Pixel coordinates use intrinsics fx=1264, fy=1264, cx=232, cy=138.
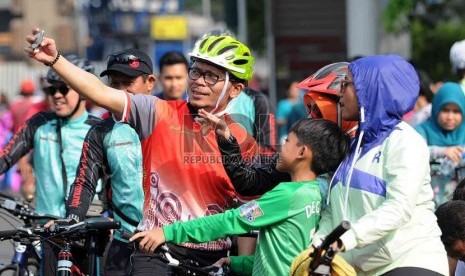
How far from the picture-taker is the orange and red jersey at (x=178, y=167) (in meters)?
6.53

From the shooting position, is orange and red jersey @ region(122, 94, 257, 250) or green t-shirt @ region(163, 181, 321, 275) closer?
green t-shirt @ region(163, 181, 321, 275)

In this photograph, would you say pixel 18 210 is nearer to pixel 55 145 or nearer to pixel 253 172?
pixel 55 145

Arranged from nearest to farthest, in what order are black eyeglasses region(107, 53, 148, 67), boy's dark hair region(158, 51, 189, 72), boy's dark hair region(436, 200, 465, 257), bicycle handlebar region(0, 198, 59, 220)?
boy's dark hair region(436, 200, 465, 257) < bicycle handlebar region(0, 198, 59, 220) < black eyeglasses region(107, 53, 148, 67) < boy's dark hair region(158, 51, 189, 72)

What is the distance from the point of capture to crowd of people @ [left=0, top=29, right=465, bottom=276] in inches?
227

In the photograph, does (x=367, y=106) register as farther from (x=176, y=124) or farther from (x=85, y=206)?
(x=85, y=206)

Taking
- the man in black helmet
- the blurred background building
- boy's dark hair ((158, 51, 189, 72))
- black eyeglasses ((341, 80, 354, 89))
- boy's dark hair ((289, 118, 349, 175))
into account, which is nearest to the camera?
black eyeglasses ((341, 80, 354, 89))

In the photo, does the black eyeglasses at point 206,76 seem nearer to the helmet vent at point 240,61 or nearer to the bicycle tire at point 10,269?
the helmet vent at point 240,61

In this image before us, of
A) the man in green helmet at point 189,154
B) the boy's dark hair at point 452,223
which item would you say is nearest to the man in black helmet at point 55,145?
the man in green helmet at point 189,154

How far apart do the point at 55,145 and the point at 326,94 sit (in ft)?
9.16

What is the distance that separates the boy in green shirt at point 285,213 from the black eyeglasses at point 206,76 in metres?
0.40

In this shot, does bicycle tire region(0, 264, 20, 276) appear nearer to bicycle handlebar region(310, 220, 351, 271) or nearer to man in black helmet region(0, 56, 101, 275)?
man in black helmet region(0, 56, 101, 275)

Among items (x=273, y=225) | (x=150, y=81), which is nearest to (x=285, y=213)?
(x=273, y=225)

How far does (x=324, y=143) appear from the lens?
618 centimetres

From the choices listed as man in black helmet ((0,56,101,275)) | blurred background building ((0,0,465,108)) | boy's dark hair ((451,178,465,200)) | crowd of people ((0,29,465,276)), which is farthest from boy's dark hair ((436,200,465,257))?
blurred background building ((0,0,465,108))
